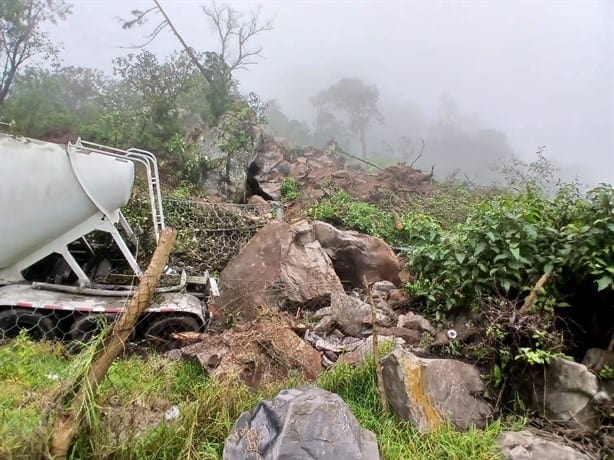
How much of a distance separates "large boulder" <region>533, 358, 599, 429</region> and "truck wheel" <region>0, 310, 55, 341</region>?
4.93 m

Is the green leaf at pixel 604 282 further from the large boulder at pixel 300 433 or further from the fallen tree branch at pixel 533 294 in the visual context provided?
the large boulder at pixel 300 433

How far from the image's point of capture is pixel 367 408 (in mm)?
3572

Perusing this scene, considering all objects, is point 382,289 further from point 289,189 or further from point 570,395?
point 289,189

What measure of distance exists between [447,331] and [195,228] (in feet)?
16.8

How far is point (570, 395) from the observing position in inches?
136

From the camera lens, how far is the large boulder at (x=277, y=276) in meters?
5.70

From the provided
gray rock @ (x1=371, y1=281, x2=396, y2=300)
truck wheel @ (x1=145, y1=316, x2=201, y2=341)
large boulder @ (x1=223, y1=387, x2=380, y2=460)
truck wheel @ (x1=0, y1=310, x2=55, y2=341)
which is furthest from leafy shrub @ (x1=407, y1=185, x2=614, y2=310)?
truck wheel @ (x1=0, y1=310, x2=55, y2=341)

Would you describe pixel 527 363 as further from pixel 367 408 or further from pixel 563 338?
pixel 367 408

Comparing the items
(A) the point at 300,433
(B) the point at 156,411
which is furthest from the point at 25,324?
(A) the point at 300,433

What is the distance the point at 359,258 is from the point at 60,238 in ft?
14.1

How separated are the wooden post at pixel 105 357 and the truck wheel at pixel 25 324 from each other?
285 centimetres

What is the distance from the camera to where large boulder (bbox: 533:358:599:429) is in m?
Answer: 3.39

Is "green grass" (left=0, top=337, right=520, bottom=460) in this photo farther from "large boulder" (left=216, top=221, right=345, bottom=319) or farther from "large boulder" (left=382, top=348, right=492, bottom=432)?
"large boulder" (left=216, top=221, right=345, bottom=319)

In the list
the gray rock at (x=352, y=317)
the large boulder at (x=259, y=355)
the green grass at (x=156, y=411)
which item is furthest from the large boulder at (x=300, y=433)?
the gray rock at (x=352, y=317)
